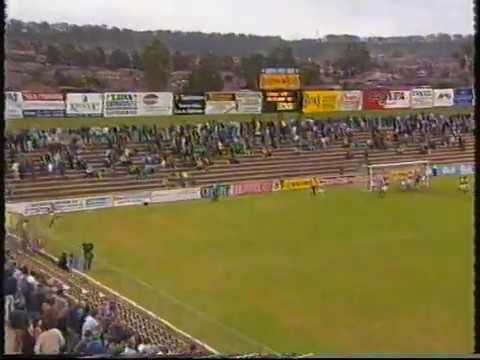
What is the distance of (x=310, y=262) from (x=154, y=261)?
66 cm

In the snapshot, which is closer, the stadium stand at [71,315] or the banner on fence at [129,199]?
the stadium stand at [71,315]

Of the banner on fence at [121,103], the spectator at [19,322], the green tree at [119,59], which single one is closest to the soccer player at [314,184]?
the banner on fence at [121,103]

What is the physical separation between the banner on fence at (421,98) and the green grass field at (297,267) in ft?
1.09

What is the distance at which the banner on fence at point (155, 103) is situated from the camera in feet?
9.65

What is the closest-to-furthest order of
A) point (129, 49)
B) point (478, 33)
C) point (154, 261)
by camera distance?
1. point (478, 33)
2. point (129, 49)
3. point (154, 261)

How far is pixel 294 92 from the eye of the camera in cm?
303

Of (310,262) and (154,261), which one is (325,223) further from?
(154,261)

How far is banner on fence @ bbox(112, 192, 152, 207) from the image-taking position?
3121 mm

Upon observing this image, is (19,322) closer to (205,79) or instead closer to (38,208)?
(38,208)

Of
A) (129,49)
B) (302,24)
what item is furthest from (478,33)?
(129,49)

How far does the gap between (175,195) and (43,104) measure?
666 millimetres

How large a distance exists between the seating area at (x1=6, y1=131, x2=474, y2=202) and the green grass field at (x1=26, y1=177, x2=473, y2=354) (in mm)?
96

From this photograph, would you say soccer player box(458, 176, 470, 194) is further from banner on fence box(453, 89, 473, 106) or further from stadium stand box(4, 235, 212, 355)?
stadium stand box(4, 235, 212, 355)

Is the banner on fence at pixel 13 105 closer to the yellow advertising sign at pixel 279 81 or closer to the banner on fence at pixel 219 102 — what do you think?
the banner on fence at pixel 219 102
